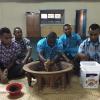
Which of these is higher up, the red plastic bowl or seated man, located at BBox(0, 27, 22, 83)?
seated man, located at BBox(0, 27, 22, 83)

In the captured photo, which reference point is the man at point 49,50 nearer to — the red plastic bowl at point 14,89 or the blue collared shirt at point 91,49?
the blue collared shirt at point 91,49

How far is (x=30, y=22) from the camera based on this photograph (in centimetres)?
729

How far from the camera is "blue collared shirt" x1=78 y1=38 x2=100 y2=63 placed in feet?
10.4

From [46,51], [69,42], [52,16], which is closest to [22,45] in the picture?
[46,51]

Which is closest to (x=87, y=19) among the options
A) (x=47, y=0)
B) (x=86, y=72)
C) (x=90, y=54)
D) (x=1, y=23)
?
(x=47, y=0)

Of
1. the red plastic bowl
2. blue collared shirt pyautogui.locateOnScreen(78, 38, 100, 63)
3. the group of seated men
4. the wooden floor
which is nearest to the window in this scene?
the group of seated men

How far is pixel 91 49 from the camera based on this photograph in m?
3.19

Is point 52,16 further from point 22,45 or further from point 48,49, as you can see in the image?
point 48,49

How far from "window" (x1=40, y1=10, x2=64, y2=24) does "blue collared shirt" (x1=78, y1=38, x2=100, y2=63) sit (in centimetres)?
422

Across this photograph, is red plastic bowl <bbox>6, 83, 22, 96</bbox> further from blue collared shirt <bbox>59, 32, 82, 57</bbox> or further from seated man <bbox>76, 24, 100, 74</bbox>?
blue collared shirt <bbox>59, 32, 82, 57</bbox>

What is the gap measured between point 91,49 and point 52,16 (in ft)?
14.0

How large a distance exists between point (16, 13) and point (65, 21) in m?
1.63

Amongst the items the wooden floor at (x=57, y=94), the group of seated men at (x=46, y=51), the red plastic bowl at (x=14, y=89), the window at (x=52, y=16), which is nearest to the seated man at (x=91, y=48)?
the group of seated men at (x=46, y=51)

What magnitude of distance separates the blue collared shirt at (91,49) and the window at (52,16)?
4215mm
